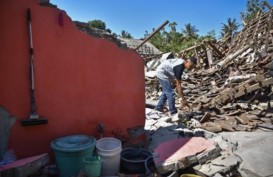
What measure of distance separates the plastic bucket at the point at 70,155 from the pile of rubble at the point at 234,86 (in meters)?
3.46

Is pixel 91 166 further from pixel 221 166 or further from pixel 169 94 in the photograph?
pixel 169 94

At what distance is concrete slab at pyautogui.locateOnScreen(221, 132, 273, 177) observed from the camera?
4025mm

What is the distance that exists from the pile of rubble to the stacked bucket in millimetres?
2941

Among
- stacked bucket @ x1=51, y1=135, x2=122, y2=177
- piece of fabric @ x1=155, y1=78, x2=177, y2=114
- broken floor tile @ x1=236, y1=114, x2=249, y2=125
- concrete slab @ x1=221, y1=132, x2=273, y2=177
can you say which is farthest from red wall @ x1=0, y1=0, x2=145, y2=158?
broken floor tile @ x1=236, y1=114, x2=249, y2=125

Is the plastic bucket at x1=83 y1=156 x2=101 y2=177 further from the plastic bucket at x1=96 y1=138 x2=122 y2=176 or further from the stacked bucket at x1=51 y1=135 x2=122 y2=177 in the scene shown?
the plastic bucket at x1=96 y1=138 x2=122 y2=176

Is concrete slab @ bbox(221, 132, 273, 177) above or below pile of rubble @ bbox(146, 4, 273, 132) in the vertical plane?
below

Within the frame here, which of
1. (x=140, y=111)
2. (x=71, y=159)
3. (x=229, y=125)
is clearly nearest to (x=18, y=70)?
(x=71, y=159)

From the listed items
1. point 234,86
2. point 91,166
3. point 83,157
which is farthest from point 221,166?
point 234,86

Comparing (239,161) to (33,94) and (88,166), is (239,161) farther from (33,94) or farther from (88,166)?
(33,94)

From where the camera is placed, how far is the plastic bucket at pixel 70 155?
4.09 meters

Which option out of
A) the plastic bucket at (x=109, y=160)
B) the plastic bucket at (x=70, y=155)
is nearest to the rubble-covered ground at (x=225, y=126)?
the plastic bucket at (x=109, y=160)

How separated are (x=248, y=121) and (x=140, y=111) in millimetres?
2875

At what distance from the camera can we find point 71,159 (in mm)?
4125

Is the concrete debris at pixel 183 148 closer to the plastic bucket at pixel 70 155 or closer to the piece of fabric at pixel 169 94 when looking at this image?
the piece of fabric at pixel 169 94
